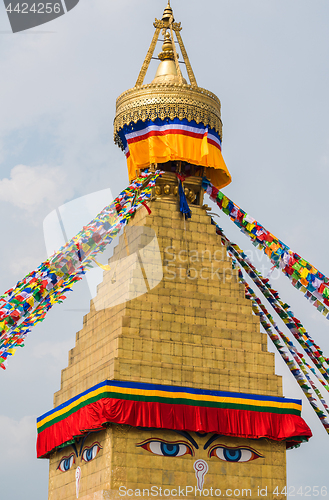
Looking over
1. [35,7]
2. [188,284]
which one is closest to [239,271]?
[188,284]

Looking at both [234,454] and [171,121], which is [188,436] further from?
[171,121]

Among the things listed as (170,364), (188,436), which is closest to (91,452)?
(188,436)

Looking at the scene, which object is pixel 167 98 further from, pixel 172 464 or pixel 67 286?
pixel 172 464

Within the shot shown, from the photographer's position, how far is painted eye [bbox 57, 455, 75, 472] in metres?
21.5

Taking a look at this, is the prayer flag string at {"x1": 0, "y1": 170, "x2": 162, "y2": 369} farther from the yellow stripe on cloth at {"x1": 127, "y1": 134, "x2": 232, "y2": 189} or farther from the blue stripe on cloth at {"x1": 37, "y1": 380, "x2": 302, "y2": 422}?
the blue stripe on cloth at {"x1": 37, "y1": 380, "x2": 302, "y2": 422}

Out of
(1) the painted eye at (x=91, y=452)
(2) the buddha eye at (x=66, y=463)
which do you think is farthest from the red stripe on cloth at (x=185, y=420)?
(2) the buddha eye at (x=66, y=463)

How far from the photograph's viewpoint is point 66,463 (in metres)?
21.8

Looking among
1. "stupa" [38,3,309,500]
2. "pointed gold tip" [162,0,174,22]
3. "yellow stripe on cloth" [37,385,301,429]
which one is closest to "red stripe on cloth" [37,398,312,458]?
"stupa" [38,3,309,500]

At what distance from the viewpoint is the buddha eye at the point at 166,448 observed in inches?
776

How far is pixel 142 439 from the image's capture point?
19672mm

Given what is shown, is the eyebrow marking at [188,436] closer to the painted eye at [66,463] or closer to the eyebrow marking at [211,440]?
the eyebrow marking at [211,440]

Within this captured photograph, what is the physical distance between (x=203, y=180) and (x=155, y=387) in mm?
7109

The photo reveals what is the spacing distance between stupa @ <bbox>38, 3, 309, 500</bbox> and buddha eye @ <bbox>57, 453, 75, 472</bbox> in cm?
3

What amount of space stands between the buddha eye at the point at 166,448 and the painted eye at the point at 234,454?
0.69 metres
